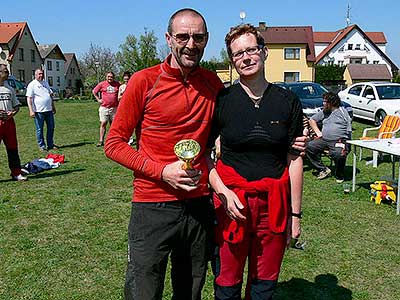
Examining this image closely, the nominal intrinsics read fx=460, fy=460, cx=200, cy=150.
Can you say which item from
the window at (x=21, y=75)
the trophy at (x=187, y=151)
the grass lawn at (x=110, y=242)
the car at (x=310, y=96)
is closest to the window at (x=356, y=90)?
the car at (x=310, y=96)

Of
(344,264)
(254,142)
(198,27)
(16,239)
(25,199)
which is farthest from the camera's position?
(25,199)

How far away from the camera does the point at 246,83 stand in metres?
2.38

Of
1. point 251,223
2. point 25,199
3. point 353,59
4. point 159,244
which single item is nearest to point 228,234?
point 251,223

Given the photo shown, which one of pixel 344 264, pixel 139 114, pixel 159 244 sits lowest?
pixel 344 264

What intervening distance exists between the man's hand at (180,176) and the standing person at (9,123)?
5935mm

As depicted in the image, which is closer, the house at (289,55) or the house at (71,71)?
the house at (289,55)

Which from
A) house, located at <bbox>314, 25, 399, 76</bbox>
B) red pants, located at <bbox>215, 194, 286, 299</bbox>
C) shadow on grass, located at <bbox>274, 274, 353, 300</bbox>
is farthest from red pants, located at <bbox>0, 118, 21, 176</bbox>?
house, located at <bbox>314, 25, 399, 76</bbox>

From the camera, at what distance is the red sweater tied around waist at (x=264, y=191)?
234cm

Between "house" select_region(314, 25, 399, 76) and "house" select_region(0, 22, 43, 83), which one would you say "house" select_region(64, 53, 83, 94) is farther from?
"house" select_region(314, 25, 399, 76)

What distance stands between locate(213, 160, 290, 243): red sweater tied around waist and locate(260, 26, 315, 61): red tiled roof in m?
44.2

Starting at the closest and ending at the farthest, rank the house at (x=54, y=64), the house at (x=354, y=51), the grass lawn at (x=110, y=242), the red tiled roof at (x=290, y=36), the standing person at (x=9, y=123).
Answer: the grass lawn at (x=110, y=242) → the standing person at (x=9, y=123) → the red tiled roof at (x=290, y=36) → the house at (x=354, y=51) → the house at (x=54, y=64)

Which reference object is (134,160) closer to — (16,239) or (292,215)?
(292,215)

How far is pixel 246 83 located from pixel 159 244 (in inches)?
37.1

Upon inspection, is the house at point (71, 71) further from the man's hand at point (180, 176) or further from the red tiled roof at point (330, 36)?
the man's hand at point (180, 176)
